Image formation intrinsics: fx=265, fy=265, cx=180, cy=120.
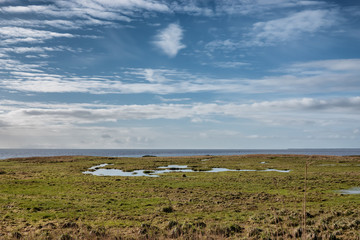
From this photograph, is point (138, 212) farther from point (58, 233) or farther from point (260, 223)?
point (260, 223)

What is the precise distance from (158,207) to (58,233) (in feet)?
31.5

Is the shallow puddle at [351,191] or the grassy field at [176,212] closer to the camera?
the grassy field at [176,212]

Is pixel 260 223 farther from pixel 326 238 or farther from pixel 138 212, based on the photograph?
pixel 138 212

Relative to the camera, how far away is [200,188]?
3550 cm

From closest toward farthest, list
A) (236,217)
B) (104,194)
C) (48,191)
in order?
(236,217)
(104,194)
(48,191)

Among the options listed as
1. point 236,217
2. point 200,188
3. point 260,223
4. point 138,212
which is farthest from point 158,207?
point 200,188

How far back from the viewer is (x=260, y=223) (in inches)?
736

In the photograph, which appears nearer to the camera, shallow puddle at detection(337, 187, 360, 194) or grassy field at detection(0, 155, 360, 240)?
grassy field at detection(0, 155, 360, 240)

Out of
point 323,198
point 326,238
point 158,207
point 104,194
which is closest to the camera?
point 326,238

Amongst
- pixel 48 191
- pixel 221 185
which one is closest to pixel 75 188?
pixel 48 191

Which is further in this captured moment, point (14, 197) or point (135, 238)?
point (14, 197)

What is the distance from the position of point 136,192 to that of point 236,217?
15.3 meters

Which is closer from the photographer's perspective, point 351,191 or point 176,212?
point 176,212

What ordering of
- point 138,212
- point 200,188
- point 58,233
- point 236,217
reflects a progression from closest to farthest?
point 58,233
point 236,217
point 138,212
point 200,188
